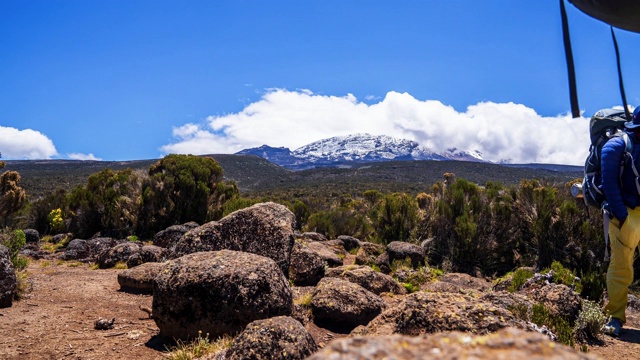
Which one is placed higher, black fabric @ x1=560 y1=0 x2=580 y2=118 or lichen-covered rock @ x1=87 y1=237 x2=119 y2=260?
black fabric @ x1=560 y1=0 x2=580 y2=118

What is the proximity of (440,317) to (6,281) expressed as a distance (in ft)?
18.5

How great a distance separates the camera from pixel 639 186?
4566 mm

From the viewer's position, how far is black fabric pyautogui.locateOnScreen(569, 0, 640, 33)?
146cm

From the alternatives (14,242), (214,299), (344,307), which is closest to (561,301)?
(344,307)

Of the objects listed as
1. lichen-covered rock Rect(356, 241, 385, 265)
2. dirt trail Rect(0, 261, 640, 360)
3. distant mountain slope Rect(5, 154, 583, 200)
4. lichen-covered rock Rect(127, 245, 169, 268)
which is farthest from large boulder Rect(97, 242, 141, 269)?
distant mountain slope Rect(5, 154, 583, 200)

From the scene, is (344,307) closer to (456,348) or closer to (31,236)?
(456,348)

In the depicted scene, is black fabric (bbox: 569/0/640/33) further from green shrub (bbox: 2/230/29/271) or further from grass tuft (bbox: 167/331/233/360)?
green shrub (bbox: 2/230/29/271)

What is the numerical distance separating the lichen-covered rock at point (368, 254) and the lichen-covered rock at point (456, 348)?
30.0ft

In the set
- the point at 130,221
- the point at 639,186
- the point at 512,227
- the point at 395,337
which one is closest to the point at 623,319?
the point at 639,186

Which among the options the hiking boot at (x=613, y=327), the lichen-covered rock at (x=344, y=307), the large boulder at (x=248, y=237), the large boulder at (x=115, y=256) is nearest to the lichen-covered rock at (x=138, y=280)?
the large boulder at (x=248, y=237)

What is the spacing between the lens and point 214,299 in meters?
4.48

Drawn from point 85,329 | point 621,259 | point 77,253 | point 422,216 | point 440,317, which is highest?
point 621,259

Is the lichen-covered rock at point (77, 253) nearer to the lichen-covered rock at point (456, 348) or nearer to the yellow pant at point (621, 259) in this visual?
the yellow pant at point (621, 259)

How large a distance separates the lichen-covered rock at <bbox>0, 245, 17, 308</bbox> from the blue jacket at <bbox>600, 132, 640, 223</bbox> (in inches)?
295
